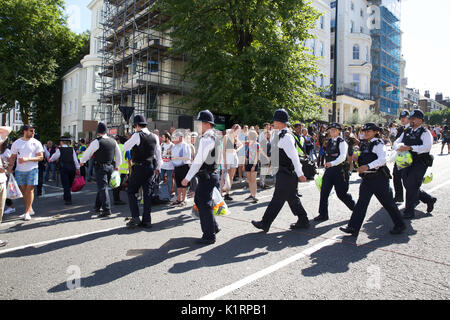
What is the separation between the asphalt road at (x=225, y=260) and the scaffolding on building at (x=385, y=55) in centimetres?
5016

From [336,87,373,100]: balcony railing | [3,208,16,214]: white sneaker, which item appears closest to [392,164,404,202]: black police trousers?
[3,208,16,214]: white sneaker

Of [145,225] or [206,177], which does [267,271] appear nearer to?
[206,177]

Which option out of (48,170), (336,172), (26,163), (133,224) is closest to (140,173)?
(133,224)

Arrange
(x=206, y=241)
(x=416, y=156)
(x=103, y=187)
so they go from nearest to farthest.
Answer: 1. (x=206, y=241)
2. (x=416, y=156)
3. (x=103, y=187)

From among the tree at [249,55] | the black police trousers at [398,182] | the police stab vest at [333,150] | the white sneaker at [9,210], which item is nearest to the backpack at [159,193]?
the white sneaker at [9,210]

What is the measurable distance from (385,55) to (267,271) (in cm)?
5844

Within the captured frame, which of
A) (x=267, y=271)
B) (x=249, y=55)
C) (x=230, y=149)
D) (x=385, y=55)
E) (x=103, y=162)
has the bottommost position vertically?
(x=267, y=271)

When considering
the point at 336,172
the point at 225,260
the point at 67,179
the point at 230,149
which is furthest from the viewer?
the point at 230,149

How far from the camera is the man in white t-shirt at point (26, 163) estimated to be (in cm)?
645

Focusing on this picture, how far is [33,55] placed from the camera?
1288 inches

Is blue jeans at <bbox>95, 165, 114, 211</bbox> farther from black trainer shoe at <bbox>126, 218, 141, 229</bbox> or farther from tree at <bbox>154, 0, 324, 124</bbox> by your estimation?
tree at <bbox>154, 0, 324, 124</bbox>

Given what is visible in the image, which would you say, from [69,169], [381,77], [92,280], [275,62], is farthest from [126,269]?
[381,77]

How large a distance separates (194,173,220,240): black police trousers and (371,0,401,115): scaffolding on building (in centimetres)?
5116

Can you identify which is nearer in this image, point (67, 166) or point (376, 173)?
point (376, 173)
